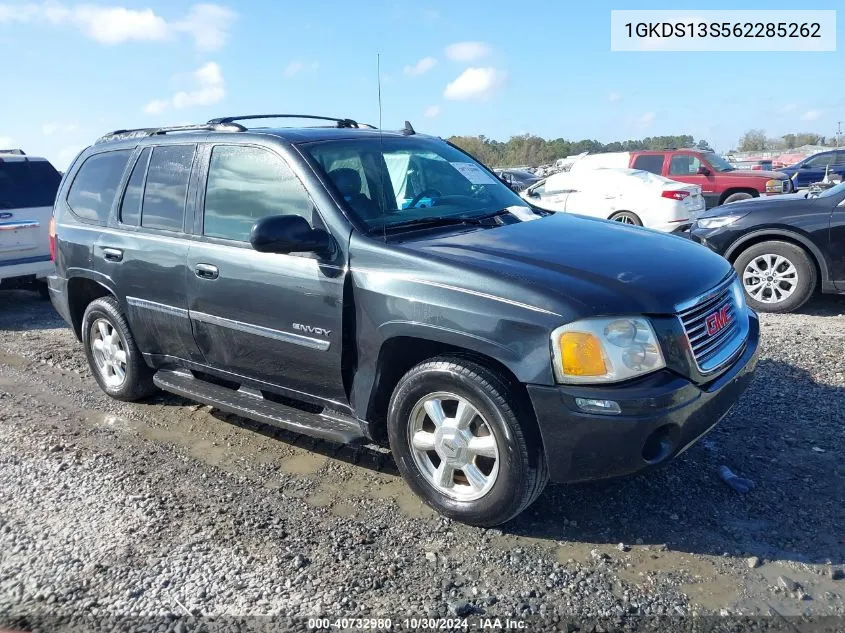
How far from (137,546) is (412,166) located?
8.37 feet

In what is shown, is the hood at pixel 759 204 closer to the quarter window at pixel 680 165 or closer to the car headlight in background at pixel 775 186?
the car headlight in background at pixel 775 186

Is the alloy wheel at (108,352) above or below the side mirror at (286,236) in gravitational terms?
below

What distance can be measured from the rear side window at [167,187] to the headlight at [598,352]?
2636 mm

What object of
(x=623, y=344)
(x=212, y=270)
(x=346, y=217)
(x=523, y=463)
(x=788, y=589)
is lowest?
(x=788, y=589)

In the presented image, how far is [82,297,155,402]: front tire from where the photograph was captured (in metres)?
5.04

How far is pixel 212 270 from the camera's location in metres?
4.16

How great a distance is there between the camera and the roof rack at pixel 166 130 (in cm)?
441

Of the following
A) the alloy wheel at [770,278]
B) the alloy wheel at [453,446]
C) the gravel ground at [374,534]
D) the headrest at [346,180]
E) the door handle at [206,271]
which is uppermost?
the headrest at [346,180]

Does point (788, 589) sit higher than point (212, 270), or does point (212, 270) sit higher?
point (212, 270)

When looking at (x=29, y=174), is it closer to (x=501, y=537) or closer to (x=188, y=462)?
(x=188, y=462)

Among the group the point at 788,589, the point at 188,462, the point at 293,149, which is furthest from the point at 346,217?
the point at 788,589

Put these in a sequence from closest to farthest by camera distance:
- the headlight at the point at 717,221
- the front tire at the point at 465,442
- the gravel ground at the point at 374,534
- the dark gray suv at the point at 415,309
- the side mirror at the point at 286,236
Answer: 1. the gravel ground at the point at 374,534
2. the dark gray suv at the point at 415,309
3. the front tire at the point at 465,442
4. the side mirror at the point at 286,236
5. the headlight at the point at 717,221

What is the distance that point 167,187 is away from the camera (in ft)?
15.2

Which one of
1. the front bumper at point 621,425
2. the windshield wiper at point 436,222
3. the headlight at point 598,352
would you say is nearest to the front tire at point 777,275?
the windshield wiper at point 436,222
